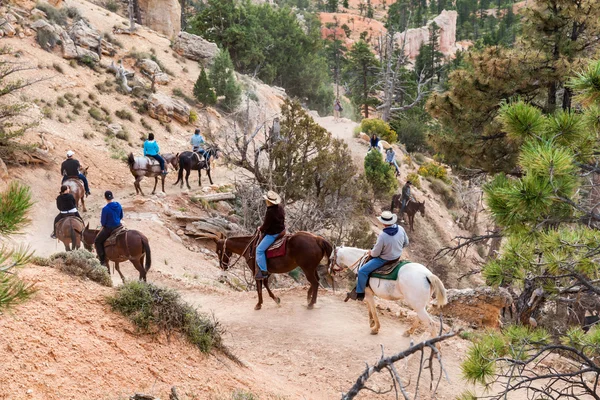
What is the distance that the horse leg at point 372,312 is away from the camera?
396 inches

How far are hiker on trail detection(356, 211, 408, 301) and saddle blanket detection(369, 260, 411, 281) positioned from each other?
78mm

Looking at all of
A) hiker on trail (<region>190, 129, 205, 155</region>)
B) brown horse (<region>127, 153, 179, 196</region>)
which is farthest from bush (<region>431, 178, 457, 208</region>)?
brown horse (<region>127, 153, 179, 196</region>)

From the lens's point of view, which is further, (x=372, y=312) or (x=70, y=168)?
(x=70, y=168)

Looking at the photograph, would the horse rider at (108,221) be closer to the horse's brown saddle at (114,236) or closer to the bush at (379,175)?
the horse's brown saddle at (114,236)

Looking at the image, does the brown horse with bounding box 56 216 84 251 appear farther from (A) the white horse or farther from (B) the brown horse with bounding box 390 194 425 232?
(B) the brown horse with bounding box 390 194 425 232

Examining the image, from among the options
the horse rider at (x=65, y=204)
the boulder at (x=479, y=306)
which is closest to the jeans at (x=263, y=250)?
the boulder at (x=479, y=306)

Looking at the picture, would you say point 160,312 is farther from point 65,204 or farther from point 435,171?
point 435,171

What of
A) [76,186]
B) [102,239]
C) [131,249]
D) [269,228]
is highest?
[269,228]

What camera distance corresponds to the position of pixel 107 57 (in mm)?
34219

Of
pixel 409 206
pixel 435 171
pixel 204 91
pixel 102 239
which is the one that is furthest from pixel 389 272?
pixel 204 91

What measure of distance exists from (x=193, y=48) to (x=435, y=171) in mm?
21258

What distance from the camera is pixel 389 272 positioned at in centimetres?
956

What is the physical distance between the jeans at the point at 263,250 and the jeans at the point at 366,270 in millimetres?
2085

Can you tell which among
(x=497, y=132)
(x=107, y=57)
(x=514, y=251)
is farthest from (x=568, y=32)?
(x=107, y=57)
